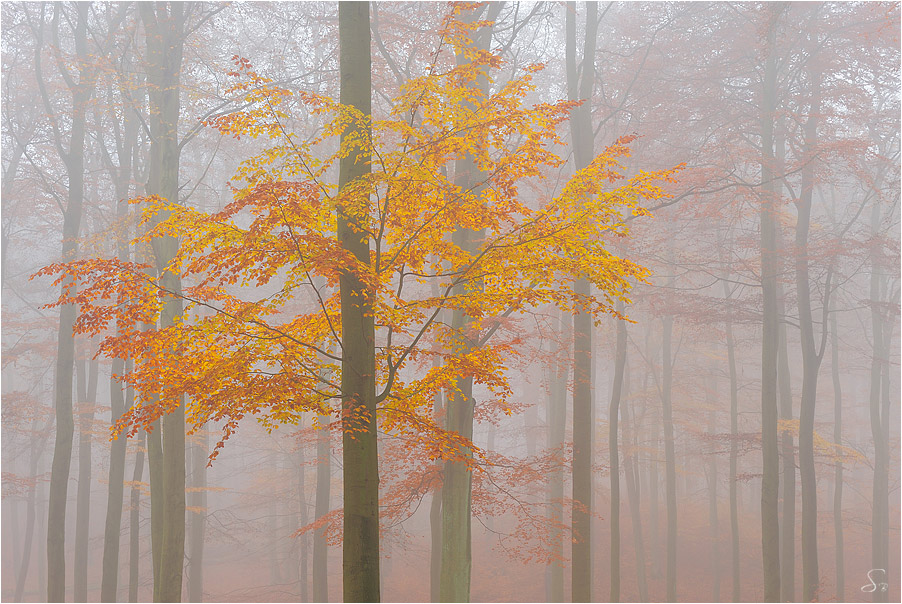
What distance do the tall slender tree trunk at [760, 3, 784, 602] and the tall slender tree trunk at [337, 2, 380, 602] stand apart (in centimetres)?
753

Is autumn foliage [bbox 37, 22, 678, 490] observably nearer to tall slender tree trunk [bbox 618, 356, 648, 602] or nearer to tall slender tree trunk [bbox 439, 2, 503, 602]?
tall slender tree trunk [bbox 439, 2, 503, 602]

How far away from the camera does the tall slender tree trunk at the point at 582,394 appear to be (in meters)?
10.0

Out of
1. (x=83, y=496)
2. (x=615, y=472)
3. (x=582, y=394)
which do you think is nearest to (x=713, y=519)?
(x=615, y=472)

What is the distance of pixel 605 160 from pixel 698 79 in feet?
29.3

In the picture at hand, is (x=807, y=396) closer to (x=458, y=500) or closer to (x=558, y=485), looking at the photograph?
(x=558, y=485)

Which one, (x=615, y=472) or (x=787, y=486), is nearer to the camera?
(x=615, y=472)

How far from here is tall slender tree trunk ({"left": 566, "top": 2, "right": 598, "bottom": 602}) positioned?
32.8 ft

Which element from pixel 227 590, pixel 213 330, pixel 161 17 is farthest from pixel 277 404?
pixel 227 590

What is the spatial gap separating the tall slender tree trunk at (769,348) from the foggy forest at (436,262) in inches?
2.9

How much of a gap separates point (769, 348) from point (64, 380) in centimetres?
1271

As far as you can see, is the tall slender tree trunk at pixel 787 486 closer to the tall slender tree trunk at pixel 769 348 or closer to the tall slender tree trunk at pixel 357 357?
the tall slender tree trunk at pixel 769 348

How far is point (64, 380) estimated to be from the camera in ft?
39.0

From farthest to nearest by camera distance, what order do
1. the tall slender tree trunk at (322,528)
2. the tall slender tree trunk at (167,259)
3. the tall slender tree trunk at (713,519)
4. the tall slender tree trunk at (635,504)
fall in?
1. the tall slender tree trunk at (713,519)
2. the tall slender tree trunk at (635,504)
3. the tall slender tree trunk at (322,528)
4. the tall slender tree trunk at (167,259)

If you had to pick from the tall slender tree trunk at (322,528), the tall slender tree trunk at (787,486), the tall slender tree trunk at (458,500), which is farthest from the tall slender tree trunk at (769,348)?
the tall slender tree trunk at (322,528)
